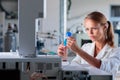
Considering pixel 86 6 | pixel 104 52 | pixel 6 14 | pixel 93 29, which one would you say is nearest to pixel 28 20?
pixel 93 29

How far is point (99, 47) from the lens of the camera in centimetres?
174

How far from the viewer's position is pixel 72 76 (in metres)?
0.96

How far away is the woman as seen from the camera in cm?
144

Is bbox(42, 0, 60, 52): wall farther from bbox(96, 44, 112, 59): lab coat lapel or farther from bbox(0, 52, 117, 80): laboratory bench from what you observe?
bbox(0, 52, 117, 80): laboratory bench

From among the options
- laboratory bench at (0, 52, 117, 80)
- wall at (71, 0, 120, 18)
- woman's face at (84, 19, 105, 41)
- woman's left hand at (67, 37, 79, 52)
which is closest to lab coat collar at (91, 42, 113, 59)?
woman's face at (84, 19, 105, 41)

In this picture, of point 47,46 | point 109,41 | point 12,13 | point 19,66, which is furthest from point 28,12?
point 12,13

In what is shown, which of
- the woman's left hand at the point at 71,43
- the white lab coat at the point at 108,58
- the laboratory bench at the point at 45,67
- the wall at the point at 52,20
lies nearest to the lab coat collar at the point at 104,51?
the white lab coat at the point at 108,58

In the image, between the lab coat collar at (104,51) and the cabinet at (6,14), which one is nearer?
the lab coat collar at (104,51)

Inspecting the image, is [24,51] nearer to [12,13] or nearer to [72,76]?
[72,76]

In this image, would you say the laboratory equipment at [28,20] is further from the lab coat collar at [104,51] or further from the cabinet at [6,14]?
the cabinet at [6,14]

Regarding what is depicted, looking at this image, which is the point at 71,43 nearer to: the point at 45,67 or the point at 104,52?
the point at 45,67

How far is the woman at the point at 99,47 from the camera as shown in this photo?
144 centimetres

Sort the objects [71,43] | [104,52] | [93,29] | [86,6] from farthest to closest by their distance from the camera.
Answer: [86,6] → [104,52] → [93,29] → [71,43]

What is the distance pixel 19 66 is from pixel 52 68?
0.38 feet
